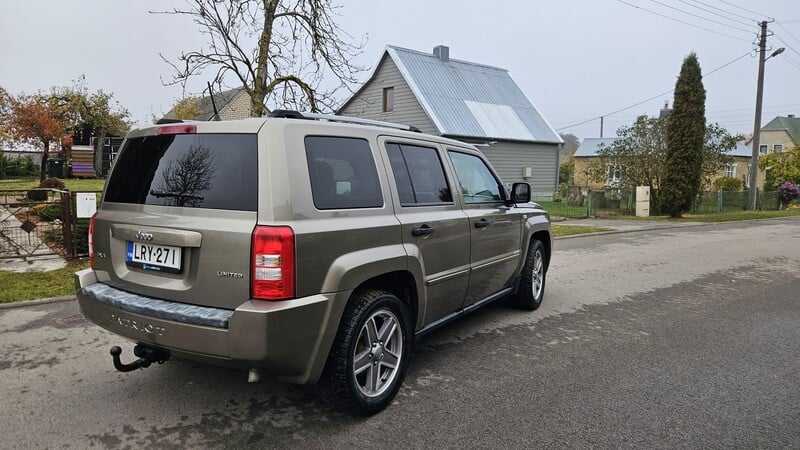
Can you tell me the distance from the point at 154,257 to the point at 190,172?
1.79 feet

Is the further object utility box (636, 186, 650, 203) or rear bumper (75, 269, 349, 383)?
utility box (636, 186, 650, 203)

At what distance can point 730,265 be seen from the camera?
920 centimetres

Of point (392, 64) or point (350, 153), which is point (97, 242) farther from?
point (392, 64)

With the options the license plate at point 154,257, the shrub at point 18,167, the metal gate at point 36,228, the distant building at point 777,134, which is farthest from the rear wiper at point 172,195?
the distant building at point 777,134

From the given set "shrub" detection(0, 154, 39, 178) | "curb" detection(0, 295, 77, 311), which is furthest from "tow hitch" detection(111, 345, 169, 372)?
"shrub" detection(0, 154, 39, 178)

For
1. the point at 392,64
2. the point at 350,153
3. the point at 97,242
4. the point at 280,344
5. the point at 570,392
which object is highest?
the point at 392,64

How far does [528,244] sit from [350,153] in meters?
2.85

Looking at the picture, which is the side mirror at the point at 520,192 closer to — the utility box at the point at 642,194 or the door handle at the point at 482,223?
the door handle at the point at 482,223

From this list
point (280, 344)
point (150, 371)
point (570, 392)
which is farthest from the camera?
point (150, 371)

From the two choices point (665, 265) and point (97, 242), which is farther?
point (665, 265)

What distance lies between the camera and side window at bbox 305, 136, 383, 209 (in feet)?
9.81

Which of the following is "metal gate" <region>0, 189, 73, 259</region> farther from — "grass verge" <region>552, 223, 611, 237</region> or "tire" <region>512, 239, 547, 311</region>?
"grass verge" <region>552, 223, 611, 237</region>

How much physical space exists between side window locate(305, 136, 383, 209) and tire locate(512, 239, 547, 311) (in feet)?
8.90

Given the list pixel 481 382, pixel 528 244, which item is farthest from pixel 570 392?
pixel 528 244
